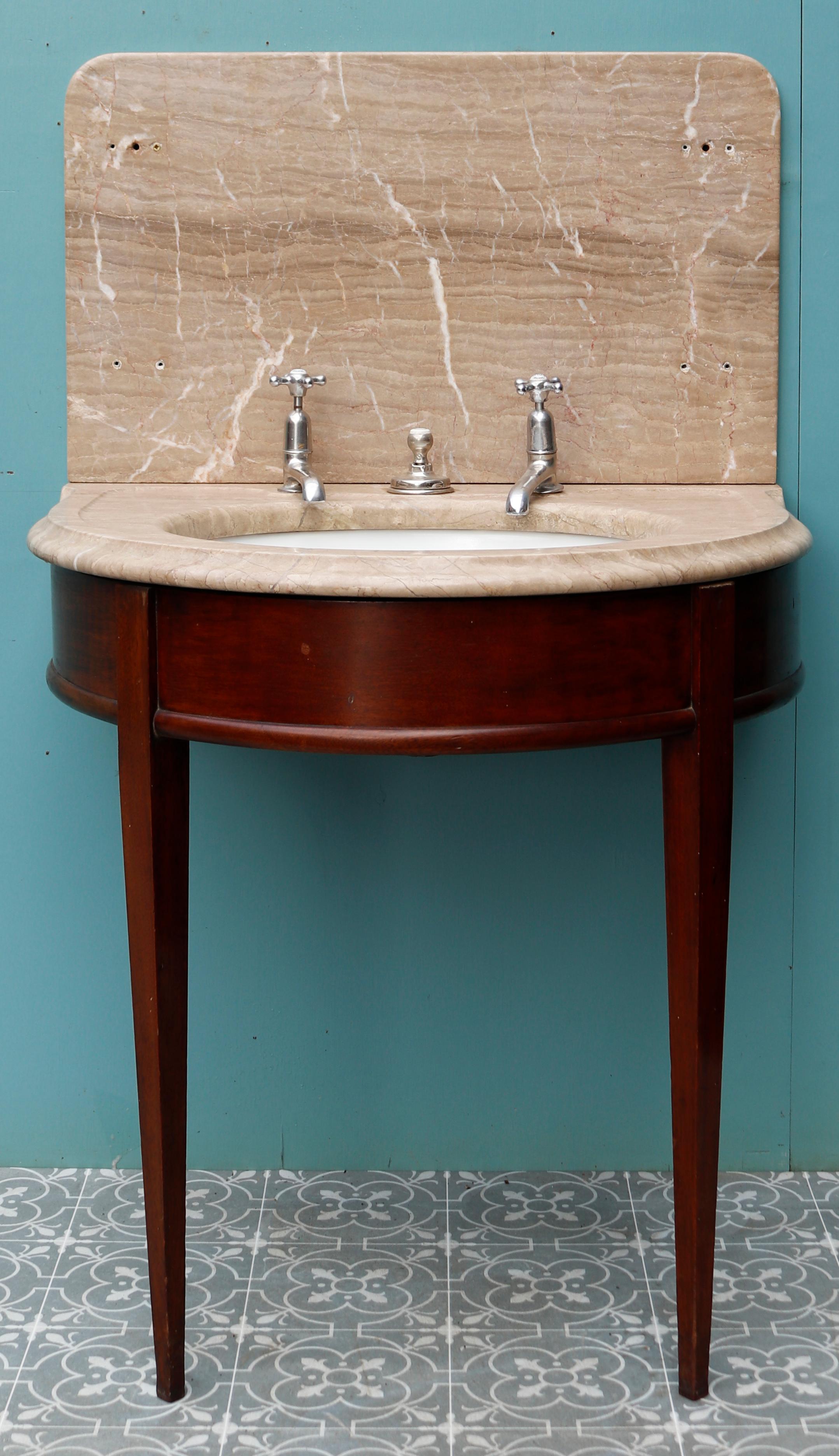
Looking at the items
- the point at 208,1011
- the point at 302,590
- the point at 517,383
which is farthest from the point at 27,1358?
the point at 517,383

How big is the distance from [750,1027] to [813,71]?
3.62 feet

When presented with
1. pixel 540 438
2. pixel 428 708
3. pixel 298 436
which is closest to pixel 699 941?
pixel 428 708

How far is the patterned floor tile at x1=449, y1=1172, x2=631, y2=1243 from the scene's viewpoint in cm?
166

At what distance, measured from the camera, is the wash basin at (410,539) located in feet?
4.99

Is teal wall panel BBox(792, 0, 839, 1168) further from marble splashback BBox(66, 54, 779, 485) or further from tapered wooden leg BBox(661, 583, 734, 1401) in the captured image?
tapered wooden leg BBox(661, 583, 734, 1401)

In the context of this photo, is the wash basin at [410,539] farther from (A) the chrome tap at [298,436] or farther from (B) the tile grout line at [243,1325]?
(B) the tile grout line at [243,1325]

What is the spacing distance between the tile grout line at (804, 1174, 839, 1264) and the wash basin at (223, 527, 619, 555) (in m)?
0.85

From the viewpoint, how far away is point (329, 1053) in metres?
1.79

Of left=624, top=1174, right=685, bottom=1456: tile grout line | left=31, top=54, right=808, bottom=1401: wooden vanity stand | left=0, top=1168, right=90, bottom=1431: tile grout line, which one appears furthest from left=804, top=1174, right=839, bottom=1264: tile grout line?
left=0, top=1168, right=90, bottom=1431: tile grout line

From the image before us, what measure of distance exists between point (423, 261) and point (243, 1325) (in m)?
1.15

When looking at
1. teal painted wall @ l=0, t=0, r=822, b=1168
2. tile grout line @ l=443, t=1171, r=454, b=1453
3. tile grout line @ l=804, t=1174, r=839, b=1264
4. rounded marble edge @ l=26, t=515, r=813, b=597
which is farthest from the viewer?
teal painted wall @ l=0, t=0, r=822, b=1168

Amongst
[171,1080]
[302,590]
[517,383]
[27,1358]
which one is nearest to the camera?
[302,590]

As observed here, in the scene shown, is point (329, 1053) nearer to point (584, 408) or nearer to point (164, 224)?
point (584, 408)

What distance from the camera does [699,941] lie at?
1282 millimetres
